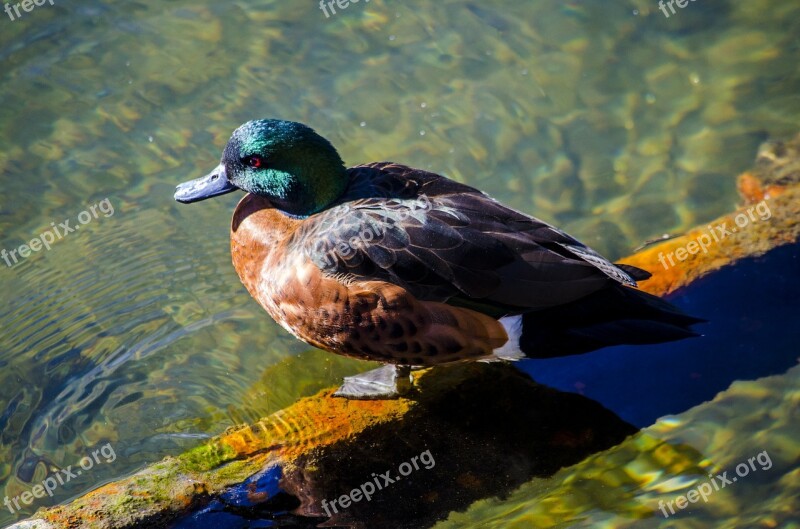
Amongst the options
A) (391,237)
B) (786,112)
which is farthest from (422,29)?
(391,237)

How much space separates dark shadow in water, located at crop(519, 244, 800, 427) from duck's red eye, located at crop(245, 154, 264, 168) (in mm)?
1686

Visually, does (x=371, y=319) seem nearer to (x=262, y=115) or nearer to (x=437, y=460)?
(x=437, y=460)

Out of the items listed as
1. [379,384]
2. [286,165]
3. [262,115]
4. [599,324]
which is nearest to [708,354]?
[599,324]

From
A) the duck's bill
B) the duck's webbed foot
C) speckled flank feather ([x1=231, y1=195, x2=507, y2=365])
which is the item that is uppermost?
the duck's bill

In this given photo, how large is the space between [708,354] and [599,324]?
1.80ft

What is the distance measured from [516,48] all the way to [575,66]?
48 centimetres

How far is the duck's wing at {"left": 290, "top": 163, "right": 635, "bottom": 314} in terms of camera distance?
3895 millimetres

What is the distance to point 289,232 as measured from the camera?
442cm

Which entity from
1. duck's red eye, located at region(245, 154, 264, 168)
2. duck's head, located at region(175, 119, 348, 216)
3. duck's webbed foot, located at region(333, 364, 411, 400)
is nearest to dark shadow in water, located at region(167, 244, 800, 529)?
duck's webbed foot, located at region(333, 364, 411, 400)

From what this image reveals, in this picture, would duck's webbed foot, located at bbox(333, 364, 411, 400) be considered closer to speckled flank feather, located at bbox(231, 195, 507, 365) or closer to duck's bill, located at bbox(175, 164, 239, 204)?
speckled flank feather, located at bbox(231, 195, 507, 365)

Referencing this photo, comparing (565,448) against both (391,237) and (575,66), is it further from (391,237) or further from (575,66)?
(575,66)

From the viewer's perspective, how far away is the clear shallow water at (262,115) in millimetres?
4984

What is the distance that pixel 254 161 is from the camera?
4.37 m

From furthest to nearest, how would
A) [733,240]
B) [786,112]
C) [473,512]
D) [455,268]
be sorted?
[786,112] → [733,240] → [455,268] → [473,512]
